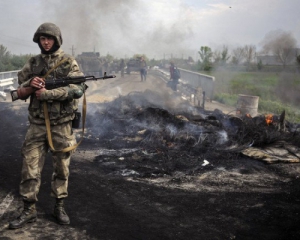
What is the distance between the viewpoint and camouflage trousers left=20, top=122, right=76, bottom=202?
325 cm

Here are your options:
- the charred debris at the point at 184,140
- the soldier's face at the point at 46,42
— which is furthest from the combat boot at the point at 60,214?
the charred debris at the point at 184,140

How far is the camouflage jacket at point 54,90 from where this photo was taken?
330 centimetres

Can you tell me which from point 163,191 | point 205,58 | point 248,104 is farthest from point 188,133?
point 205,58

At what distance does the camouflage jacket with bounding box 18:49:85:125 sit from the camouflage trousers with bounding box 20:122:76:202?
0.34ft

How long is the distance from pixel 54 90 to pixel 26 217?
1293 millimetres

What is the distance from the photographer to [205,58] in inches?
966

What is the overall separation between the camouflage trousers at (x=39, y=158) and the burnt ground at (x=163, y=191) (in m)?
0.34

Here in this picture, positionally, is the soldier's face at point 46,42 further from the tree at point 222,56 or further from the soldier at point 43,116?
the tree at point 222,56

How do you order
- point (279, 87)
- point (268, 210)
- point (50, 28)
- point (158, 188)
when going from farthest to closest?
point (279, 87) < point (158, 188) < point (268, 210) < point (50, 28)

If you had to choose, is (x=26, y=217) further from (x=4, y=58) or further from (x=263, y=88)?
(x=4, y=58)

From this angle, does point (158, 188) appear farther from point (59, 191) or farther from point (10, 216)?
point (10, 216)

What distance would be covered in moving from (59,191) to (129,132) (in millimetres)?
4407

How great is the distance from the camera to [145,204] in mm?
3918

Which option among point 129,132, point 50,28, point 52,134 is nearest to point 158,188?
point 52,134
